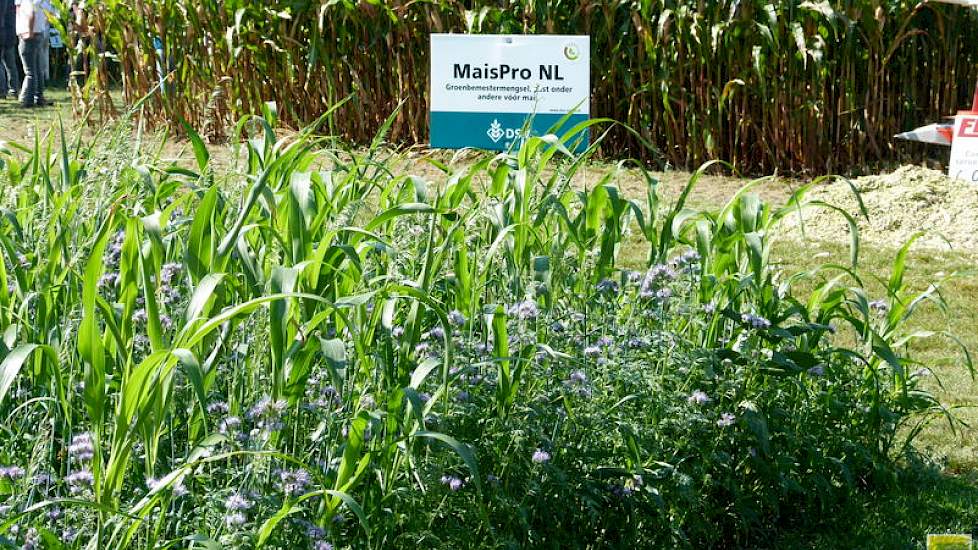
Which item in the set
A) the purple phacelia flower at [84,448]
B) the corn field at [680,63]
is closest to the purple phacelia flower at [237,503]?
the purple phacelia flower at [84,448]

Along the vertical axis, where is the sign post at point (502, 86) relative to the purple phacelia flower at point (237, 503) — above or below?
above

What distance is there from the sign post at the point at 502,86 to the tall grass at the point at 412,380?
3034 millimetres

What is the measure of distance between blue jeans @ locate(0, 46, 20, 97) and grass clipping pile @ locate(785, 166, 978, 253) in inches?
420

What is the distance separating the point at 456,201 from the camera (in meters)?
3.38

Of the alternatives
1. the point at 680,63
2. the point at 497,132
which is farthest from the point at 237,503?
the point at 680,63

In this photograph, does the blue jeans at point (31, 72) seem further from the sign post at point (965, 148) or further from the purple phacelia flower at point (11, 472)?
the purple phacelia flower at point (11, 472)

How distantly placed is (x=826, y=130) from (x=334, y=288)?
6.75 m

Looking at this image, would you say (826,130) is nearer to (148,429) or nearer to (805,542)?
(805,542)

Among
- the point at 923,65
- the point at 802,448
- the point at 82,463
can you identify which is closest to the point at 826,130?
the point at 923,65

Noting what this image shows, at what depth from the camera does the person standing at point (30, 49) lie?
14086mm

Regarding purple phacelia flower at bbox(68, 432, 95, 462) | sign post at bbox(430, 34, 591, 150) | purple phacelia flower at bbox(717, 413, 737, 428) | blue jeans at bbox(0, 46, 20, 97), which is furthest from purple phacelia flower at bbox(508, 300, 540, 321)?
blue jeans at bbox(0, 46, 20, 97)

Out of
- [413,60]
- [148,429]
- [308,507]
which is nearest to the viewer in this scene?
[148,429]

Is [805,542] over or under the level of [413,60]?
under

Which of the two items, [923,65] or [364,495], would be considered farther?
[923,65]
